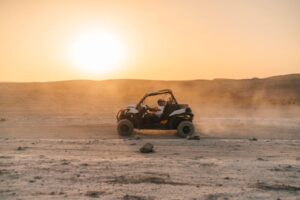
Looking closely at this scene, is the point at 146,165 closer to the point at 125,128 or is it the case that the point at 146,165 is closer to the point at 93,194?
the point at 93,194

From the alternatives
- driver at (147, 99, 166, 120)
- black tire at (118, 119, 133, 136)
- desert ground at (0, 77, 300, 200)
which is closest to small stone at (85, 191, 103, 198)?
desert ground at (0, 77, 300, 200)

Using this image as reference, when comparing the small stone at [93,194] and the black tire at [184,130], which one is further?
the black tire at [184,130]

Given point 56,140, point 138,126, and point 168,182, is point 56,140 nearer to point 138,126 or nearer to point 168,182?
point 138,126

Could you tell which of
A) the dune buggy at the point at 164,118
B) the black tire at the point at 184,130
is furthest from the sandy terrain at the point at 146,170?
the dune buggy at the point at 164,118

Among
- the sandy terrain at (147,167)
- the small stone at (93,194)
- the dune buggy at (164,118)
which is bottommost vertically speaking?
the small stone at (93,194)

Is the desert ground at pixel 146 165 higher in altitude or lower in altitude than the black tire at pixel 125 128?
lower

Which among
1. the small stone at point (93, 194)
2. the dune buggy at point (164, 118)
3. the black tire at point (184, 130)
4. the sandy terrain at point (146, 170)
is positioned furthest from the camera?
the dune buggy at point (164, 118)

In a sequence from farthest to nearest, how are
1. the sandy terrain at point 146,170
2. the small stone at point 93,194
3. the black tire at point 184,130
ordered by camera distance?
the black tire at point 184,130
the sandy terrain at point 146,170
the small stone at point 93,194

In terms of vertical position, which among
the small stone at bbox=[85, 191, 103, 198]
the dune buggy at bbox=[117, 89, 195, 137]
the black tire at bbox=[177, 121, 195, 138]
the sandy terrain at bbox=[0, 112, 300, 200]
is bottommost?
the small stone at bbox=[85, 191, 103, 198]

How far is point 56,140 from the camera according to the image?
1933cm

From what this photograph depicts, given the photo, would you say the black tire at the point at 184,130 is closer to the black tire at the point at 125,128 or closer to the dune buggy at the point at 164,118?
the dune buggy at the point at 164,118

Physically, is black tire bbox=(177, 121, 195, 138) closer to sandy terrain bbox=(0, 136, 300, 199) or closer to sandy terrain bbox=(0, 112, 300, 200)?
sandy terrain bbox=(0, 112, 300, 200)

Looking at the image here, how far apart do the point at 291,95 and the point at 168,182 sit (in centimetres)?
5210

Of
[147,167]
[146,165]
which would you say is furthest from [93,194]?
[146,165]
